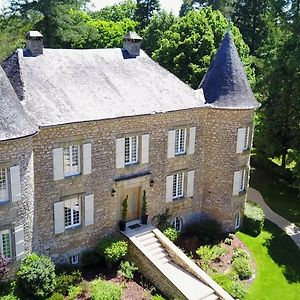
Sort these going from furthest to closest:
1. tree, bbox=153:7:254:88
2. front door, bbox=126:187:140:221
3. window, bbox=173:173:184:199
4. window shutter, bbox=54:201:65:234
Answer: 1. tree, bbox=153:7:254:88
2. window, bbox=173:173:184:199
3. front door, bbox=126:187:140:221
4. window shutter, bbox=54:201:65:234

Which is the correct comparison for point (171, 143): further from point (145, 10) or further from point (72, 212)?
point (145, 10)

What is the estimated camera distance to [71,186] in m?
21.0

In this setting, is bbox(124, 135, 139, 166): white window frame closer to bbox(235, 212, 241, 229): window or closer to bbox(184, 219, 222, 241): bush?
bbox(184, 219, 222, 241): bush

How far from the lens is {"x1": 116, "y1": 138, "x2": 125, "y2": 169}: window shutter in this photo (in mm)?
22172

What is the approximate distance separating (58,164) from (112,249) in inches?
211

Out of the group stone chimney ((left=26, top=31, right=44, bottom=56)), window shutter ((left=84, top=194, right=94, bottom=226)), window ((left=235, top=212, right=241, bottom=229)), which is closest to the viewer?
stone chimney ((left=26, top=31, right=44, bottom=56))

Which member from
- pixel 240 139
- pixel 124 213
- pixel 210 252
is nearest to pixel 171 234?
pixel 210 252

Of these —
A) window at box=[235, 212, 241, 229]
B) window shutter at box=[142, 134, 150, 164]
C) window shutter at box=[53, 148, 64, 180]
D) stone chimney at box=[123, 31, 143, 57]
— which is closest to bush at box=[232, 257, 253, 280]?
window at box=[235, 212, 241, 229]

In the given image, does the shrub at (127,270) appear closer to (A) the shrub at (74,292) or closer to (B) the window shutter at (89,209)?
(A) the shrub at (74,292)

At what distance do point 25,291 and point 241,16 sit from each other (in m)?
44.9

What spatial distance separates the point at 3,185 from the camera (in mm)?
18141

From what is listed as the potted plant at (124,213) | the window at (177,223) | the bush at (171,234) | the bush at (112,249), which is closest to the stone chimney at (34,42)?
the potted plant at (124,213)

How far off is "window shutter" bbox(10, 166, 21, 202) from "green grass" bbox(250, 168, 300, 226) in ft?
68.0

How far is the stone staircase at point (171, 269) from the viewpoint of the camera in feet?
67.5
